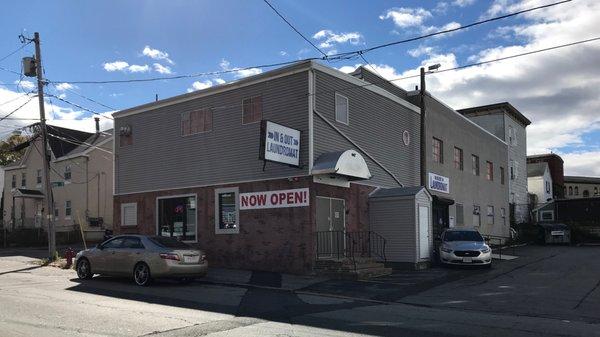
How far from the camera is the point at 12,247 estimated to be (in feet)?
113

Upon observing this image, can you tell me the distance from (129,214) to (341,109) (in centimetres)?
1068

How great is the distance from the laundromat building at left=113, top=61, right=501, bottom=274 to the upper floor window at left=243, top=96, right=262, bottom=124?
0.04 m

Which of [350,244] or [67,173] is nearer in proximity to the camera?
[350,244]

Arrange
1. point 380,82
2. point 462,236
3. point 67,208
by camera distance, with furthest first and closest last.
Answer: point 67,208 < point 380,82 < point 462,236

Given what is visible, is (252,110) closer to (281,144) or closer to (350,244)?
(281,144)

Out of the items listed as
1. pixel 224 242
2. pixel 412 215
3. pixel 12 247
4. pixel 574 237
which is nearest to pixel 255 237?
pixel 224 242

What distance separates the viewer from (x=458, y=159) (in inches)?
1258

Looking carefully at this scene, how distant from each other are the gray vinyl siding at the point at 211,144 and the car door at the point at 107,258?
5.26 metres

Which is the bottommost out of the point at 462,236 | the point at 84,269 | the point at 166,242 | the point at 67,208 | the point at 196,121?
the point at 84,269

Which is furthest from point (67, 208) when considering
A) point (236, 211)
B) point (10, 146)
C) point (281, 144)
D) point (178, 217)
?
point (281, 144)

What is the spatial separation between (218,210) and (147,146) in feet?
17.3

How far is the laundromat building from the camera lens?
18484mm

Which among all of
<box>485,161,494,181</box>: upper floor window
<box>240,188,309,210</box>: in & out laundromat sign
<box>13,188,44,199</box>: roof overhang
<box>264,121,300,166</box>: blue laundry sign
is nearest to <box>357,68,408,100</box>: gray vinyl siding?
<box>264,121,300,166</box>: blue laundry sign

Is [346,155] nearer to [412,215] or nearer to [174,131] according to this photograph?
[412,215]
